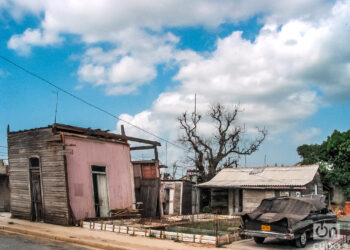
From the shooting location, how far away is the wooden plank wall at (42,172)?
16.4 metres

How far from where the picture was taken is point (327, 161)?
102ft

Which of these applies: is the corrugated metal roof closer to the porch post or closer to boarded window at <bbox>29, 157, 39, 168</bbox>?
the porch post

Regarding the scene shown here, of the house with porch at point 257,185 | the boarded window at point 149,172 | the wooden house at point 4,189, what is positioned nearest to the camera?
the boarded window at point 149,172

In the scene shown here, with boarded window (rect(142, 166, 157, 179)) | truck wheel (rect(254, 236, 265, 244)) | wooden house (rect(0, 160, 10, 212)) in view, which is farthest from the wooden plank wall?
truck wheel (rect(254, 236, 265, 244))

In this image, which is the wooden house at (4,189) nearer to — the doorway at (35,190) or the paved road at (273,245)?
the doorway at (35,190)

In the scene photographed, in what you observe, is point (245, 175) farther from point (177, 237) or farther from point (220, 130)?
point (177, 237)

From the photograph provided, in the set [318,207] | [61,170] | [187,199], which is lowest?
[187,199]

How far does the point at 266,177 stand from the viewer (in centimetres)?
2648

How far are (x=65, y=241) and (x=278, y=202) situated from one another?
7.86 meters

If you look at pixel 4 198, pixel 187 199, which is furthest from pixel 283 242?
pixel 4 198

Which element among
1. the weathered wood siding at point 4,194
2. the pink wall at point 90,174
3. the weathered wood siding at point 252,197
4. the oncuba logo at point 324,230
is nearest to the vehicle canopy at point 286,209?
the oncuba logo at point 324,230

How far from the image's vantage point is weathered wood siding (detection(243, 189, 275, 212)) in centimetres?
2494

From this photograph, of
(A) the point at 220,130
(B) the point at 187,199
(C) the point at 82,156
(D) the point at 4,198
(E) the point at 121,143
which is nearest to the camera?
(C) the point at 82,156

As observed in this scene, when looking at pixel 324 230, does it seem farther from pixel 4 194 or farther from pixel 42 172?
pixel 4 194
